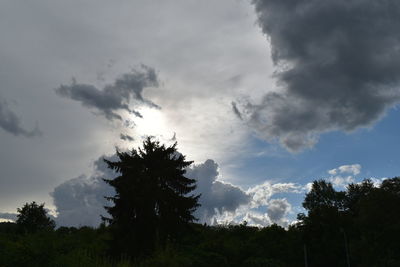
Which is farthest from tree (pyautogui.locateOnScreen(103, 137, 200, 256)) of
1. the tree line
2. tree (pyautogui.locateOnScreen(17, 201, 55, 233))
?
tree (pyautogui.locateOnScreen(17, 201, 55, 233))

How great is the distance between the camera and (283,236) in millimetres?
57812

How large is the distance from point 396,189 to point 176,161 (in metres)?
31.8

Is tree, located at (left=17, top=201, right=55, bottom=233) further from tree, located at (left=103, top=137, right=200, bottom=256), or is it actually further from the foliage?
tree, located at (left=103, top=137, right=200, bottom=256)

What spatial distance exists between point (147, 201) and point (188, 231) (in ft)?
19.8

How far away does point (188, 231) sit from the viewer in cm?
4119

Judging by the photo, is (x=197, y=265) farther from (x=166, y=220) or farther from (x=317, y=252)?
(x=317, y=252)

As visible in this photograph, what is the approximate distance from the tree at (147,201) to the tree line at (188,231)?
0.10 m

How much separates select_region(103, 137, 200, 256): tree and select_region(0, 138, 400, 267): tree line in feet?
0.32

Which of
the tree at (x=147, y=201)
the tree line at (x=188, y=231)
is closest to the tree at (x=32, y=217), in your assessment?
the tree line at (x=188, y=231)

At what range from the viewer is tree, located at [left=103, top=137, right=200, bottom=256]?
38.2 m

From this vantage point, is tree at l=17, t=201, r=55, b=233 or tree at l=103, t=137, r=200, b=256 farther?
tree at l=17, t=201, r=55, b=233

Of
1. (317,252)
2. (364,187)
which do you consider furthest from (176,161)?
(364,187)

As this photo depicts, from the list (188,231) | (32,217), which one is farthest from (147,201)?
(32,217)

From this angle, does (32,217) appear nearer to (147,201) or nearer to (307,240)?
(147,201)
